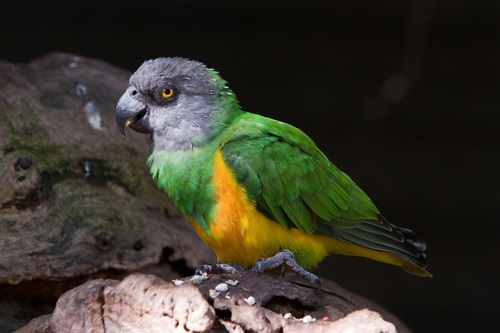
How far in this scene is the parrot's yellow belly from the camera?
9.09ft

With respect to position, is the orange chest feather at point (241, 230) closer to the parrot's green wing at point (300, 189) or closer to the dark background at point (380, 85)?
the parrot's green wing at point (300, 189)

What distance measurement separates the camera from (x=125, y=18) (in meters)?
5.12

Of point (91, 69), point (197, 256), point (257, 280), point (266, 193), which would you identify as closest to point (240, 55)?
point (91, 69)

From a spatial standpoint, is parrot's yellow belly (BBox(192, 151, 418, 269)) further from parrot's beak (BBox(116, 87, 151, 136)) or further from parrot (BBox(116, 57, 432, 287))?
parrot's beak (BBox(116, 87, 151, 136))

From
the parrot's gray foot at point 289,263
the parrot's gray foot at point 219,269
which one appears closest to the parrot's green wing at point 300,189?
the parrot's gray foot at point 289,263

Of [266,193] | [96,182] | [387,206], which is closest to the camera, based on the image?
[266,193]

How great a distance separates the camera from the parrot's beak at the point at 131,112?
119 inches

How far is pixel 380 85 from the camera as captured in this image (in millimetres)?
5387

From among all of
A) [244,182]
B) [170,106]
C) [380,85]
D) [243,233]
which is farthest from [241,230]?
[380,85]

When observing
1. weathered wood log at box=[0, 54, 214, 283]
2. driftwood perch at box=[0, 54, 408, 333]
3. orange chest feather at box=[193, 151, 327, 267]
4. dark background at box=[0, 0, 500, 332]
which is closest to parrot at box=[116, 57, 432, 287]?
orange chest feather at box=[193, 151, 327, 267]

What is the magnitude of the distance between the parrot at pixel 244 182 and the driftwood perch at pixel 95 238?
34 centimetres

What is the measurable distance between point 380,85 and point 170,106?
290 cm

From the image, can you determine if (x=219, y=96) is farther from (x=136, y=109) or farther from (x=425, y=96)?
(x=425, y=96)

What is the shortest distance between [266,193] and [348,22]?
9.29 ft
